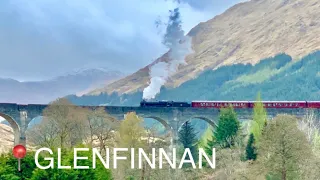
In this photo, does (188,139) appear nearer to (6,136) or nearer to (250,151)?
(250,151)

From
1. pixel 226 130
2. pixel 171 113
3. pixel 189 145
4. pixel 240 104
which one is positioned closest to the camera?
pixel 226 130

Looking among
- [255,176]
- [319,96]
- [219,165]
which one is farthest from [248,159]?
[319,96]

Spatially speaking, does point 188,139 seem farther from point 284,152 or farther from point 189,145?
point 284,152

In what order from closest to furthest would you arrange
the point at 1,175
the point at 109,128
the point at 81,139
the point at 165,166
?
the point at 1,175, the point at 165,166, the point at 81,139, the point at 109,128

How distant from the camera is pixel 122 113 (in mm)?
87375

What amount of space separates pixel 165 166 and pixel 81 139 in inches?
419

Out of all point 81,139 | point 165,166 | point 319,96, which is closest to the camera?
point 165,166

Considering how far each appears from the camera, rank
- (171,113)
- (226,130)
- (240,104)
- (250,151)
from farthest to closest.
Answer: (171,113) < (240,104) < (226,130) < (250,151)

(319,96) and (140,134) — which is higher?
(319,96)

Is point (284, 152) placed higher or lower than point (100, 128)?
lower

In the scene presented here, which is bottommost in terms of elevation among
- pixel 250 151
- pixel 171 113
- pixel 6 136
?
pixel 250 151

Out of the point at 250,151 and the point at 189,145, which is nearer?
the point at 250,151

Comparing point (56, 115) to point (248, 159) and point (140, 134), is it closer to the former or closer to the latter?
point (140, 134)

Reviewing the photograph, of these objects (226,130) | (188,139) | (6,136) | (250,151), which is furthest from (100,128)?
(6,136)
